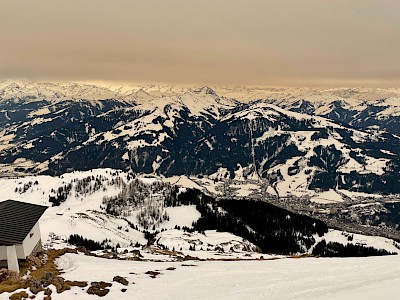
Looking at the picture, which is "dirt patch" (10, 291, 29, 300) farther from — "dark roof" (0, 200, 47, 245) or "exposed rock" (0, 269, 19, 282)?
"dark roof" (0, 200, 47, 245)

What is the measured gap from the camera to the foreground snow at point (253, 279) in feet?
109

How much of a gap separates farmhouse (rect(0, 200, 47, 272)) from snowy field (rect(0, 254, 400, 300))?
489 centimetres

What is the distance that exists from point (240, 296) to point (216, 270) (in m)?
11.9

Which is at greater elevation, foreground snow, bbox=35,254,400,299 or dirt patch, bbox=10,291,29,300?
dirt patch, bbox=10,291,29,300

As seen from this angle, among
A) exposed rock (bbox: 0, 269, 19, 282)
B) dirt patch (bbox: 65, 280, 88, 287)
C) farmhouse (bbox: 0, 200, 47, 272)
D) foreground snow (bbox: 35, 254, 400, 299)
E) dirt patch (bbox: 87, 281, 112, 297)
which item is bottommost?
foreground snow (bbox: 35, 254, 400, 299)

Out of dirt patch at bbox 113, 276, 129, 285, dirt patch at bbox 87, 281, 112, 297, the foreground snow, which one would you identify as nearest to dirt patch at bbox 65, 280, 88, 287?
dirt patch at bbox 87, 281, 112, 297

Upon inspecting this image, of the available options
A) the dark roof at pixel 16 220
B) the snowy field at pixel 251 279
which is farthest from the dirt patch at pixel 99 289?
the dark roof at pixel 16 220

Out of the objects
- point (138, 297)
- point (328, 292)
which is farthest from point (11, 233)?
point (328, 292)

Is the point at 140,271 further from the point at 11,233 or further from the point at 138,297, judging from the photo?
the point at 11,233

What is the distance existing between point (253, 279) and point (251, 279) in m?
0.21

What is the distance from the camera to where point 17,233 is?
4675 centimetres

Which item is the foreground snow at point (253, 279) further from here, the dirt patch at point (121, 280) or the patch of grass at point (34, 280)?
the patch of grass at point (34, 280)

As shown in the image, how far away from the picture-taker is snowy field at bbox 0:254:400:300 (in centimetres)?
3328

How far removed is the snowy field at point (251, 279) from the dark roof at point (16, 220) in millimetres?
6573
